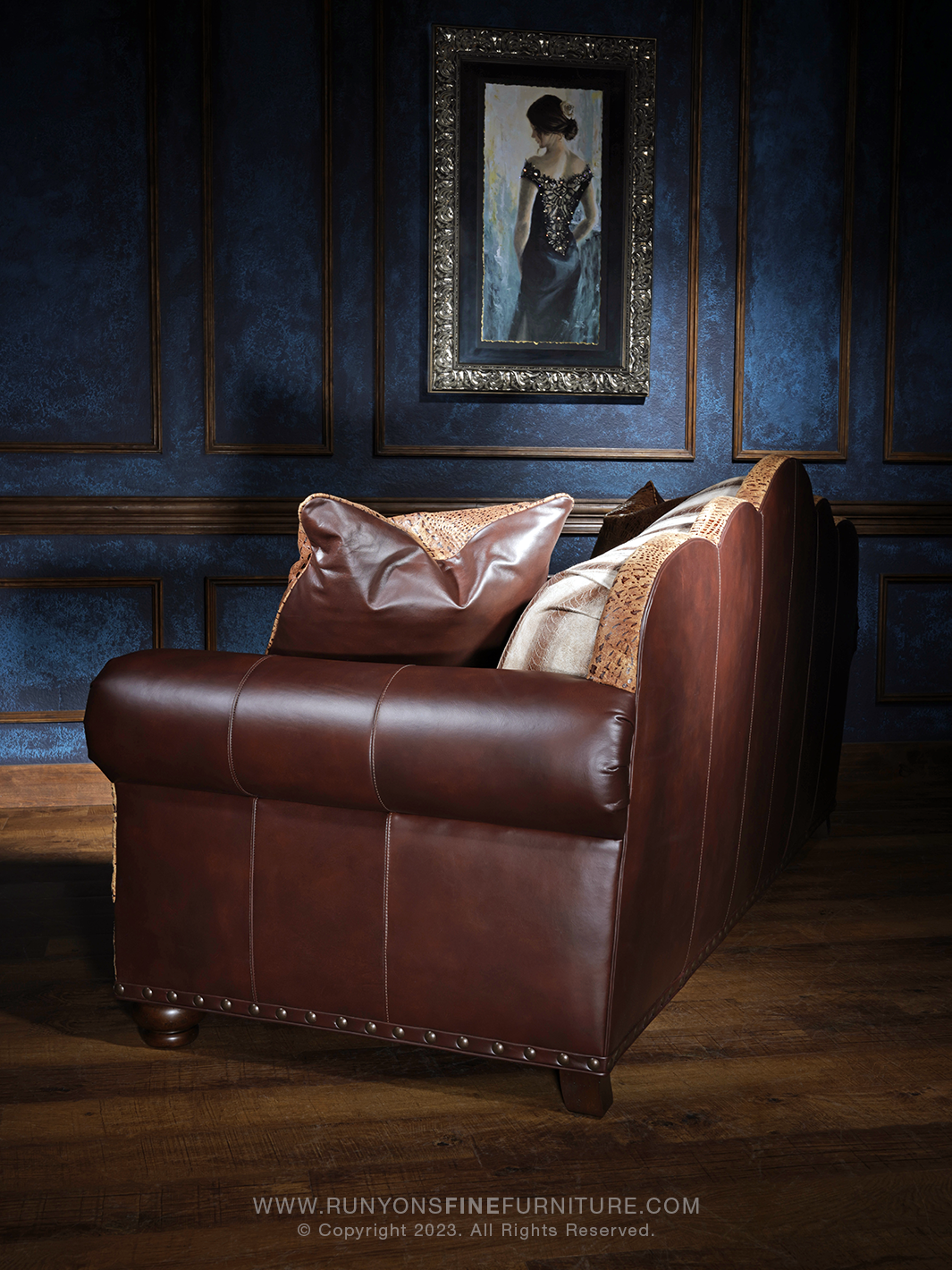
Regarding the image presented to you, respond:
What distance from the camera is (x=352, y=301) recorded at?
3.22m

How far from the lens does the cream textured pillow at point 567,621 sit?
140cm

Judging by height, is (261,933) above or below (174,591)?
below

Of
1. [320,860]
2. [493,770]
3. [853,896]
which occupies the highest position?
[493,770]

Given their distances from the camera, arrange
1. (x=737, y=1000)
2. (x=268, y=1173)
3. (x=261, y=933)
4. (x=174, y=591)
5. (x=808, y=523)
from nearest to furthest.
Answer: (x=268, y=1173) < (x=261, y=933) < (x=737, y=1000) < (x=808, y=523) < (x=174, y=591)

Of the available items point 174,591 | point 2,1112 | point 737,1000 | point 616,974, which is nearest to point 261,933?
point 2,1112

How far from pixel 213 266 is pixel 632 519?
1.79m

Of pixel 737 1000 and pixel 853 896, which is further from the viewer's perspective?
pixel 853 896

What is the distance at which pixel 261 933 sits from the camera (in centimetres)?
150

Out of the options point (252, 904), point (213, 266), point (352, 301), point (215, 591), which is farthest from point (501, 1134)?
point (213, 266)

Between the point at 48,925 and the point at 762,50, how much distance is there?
3.25 metres

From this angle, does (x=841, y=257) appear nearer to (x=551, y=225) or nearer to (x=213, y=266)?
(x=551, y=225)

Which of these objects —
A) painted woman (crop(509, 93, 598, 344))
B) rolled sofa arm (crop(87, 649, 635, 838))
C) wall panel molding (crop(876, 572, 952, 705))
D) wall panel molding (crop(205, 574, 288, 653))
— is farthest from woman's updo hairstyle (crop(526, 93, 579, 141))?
rolled sofa arm (crop(87, 649, 635, 838))

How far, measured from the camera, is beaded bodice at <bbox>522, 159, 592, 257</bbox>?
3.23 meters

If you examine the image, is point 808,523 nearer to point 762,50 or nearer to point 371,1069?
point 371,1069
